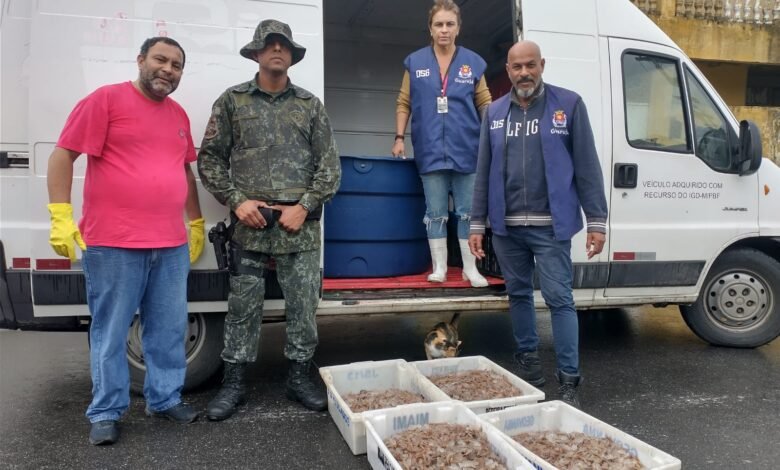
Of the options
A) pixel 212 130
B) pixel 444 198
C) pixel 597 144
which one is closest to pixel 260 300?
pixel 212 130

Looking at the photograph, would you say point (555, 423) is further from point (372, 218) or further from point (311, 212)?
point (372, 218)

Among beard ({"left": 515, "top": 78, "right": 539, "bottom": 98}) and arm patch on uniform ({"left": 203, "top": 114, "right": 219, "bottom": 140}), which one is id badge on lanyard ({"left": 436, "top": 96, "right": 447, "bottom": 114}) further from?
arm patch on uniform ({"left": 203, "top": 114, "right": 219, "bottom": 140})

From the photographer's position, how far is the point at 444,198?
3.88 meters

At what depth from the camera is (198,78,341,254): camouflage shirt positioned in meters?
3.03

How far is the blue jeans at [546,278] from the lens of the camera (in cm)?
307

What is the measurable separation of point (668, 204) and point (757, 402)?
145 cm

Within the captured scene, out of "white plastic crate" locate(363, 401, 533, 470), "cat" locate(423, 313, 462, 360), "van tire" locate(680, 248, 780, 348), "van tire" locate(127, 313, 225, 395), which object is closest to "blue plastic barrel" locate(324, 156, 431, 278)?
"cat" locate(423, 313, 462, 360)

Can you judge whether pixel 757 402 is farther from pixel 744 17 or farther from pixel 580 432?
pixel 744 17

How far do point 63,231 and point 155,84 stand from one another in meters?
0.85

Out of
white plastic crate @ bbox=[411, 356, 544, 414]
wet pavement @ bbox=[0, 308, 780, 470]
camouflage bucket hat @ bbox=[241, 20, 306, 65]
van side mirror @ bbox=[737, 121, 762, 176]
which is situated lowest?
wet pavement @ bbox=[0, 308, 780, 470]

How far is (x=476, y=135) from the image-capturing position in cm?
388

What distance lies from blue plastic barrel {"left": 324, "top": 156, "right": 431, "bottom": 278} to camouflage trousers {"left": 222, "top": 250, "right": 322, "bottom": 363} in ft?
2.57

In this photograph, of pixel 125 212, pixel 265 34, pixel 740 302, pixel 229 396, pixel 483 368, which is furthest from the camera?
pixel 740 302

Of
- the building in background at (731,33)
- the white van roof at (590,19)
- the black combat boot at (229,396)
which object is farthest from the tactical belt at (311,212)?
the building in background at (731,33)
